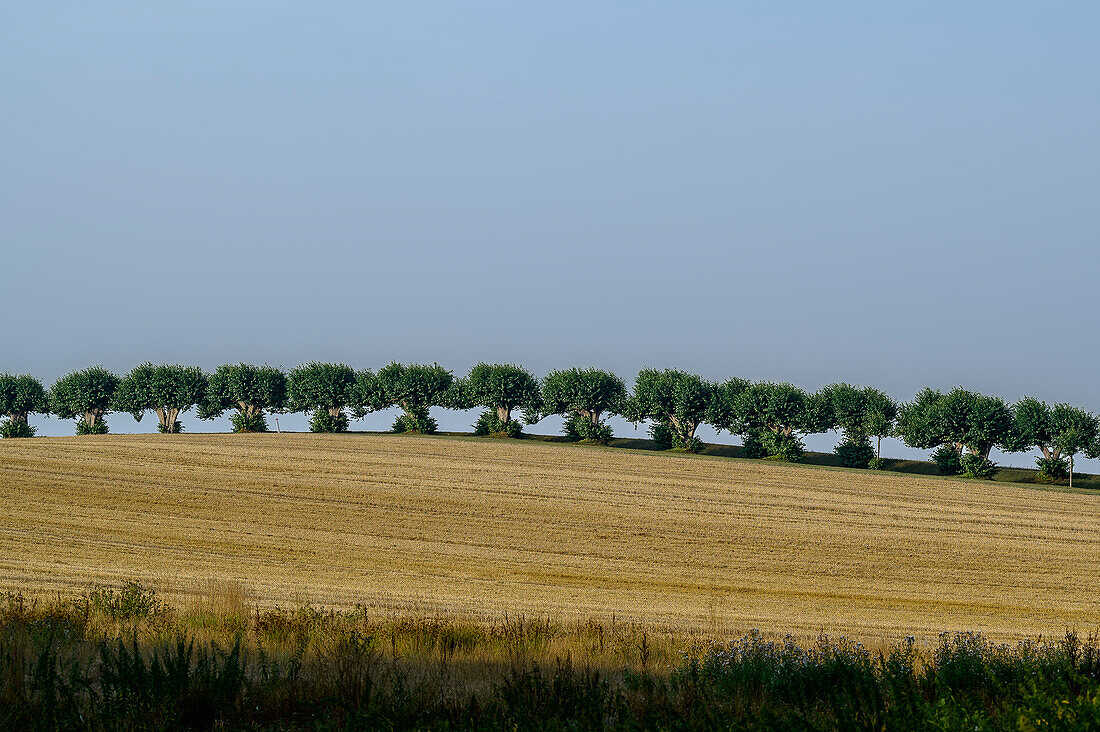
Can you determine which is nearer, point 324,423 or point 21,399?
point 324,423

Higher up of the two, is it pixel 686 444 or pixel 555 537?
pixel 686 444

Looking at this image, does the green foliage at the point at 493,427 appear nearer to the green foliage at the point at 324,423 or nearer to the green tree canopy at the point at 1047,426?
the green foliage at the point at 324,423

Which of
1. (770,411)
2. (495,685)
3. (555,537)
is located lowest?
(555,537)

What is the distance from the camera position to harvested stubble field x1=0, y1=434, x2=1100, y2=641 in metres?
25.8

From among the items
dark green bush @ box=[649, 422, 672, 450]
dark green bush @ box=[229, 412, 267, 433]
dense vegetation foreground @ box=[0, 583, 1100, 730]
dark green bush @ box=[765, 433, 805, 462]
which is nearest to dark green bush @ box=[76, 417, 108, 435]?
dark green bush @ box=[229, 412, 267, 433]

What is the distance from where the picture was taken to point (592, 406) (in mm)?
89062

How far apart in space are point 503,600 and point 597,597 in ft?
11.6

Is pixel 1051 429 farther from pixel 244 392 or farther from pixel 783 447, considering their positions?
pixel 244 392

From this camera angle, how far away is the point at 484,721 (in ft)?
26.2

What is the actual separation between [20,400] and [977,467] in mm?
90912

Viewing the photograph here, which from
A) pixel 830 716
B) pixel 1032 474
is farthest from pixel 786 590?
pixel 1032 474

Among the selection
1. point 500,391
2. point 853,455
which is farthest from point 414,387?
point 853,455

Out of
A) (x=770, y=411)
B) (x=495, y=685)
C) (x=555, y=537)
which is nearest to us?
(x=495, y=685)

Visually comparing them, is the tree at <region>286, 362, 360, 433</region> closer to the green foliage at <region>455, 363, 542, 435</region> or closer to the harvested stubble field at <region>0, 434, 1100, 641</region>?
the green foliage at <region>455, 363, 542, 435</region>
